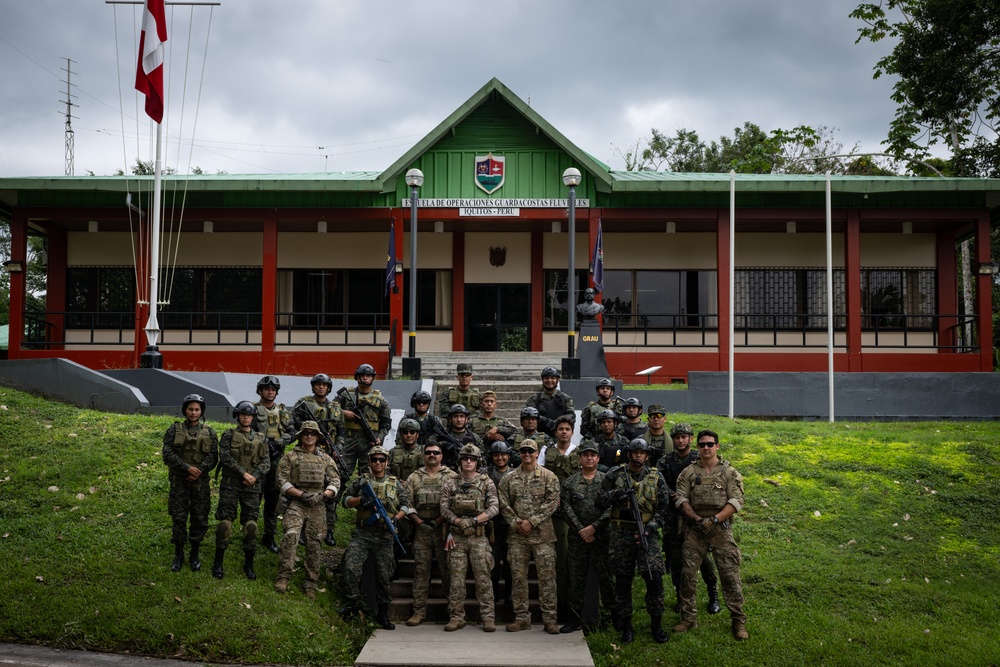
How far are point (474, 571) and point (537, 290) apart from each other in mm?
13122

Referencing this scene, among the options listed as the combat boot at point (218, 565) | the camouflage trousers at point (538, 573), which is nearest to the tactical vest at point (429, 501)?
the camouflage trousers at point (538, 573)

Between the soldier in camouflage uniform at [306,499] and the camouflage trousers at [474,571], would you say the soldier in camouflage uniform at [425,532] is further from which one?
the soldier in camouflage uniform at [306,499]

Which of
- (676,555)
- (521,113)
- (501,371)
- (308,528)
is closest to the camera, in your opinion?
(308,528)

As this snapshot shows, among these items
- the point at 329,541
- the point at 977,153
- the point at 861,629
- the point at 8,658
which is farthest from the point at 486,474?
the point at 977,153

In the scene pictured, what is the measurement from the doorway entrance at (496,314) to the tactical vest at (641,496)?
13.0 meters

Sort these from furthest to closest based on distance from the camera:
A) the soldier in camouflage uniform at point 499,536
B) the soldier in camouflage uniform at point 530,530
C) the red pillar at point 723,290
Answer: the red pillar at point 723,290 < the soldier in camouflage uniform at point 499,536 < the soldier in camouflage uniform at point 530,530

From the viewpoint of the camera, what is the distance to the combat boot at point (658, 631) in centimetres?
796

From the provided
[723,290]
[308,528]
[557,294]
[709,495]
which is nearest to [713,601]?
[709,495]

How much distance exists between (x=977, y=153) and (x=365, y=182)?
20.2 m

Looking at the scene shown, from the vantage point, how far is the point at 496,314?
69.4 ft

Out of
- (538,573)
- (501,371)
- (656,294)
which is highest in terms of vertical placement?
(656,294)

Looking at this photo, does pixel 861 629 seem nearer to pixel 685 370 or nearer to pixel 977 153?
pixel 685 370

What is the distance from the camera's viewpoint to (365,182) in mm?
18391

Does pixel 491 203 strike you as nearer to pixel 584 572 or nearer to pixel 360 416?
pixel 360 416
